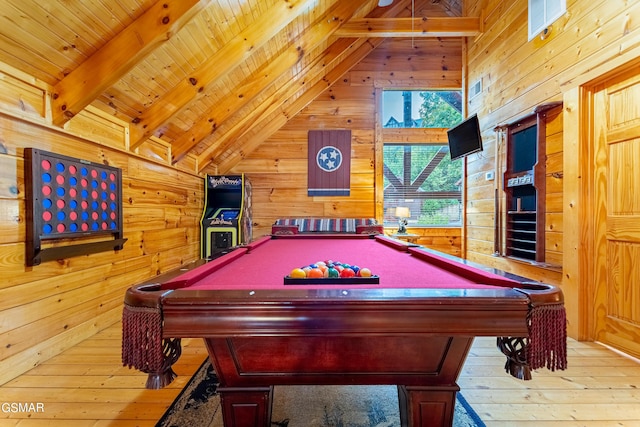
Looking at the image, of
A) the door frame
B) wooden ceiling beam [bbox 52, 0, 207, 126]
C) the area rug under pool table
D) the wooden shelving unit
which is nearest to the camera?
the area rug under pool table

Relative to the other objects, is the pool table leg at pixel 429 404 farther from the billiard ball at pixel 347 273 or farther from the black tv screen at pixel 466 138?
the black tv screen at pixel 466 138

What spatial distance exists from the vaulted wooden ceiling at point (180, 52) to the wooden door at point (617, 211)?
2.32m

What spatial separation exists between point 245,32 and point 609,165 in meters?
3.06

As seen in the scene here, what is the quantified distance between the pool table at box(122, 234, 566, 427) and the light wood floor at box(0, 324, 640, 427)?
2.44ft

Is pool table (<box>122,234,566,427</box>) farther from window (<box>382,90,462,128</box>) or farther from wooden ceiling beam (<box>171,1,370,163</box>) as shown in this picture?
window (<box>382,90,462,128</box>)

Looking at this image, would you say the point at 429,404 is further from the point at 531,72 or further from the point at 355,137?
the point at 355,137

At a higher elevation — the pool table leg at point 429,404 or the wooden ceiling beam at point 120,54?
the wooden ceiling beam at point 120,54

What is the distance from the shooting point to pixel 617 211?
2.17 metres

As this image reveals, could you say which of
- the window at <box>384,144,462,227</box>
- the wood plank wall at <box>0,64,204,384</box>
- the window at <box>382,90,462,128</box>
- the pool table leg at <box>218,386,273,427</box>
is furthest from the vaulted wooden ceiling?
the pool table leg at <box>218,386,273,427</box>

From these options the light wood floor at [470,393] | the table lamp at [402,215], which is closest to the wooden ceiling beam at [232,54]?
the light wood floor at [470,393]

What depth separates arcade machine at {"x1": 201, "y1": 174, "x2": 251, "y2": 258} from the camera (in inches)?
162

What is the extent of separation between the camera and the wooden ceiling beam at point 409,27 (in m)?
3.63

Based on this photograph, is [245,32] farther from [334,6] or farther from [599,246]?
[599,246]

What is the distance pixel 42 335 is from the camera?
1.96 m
